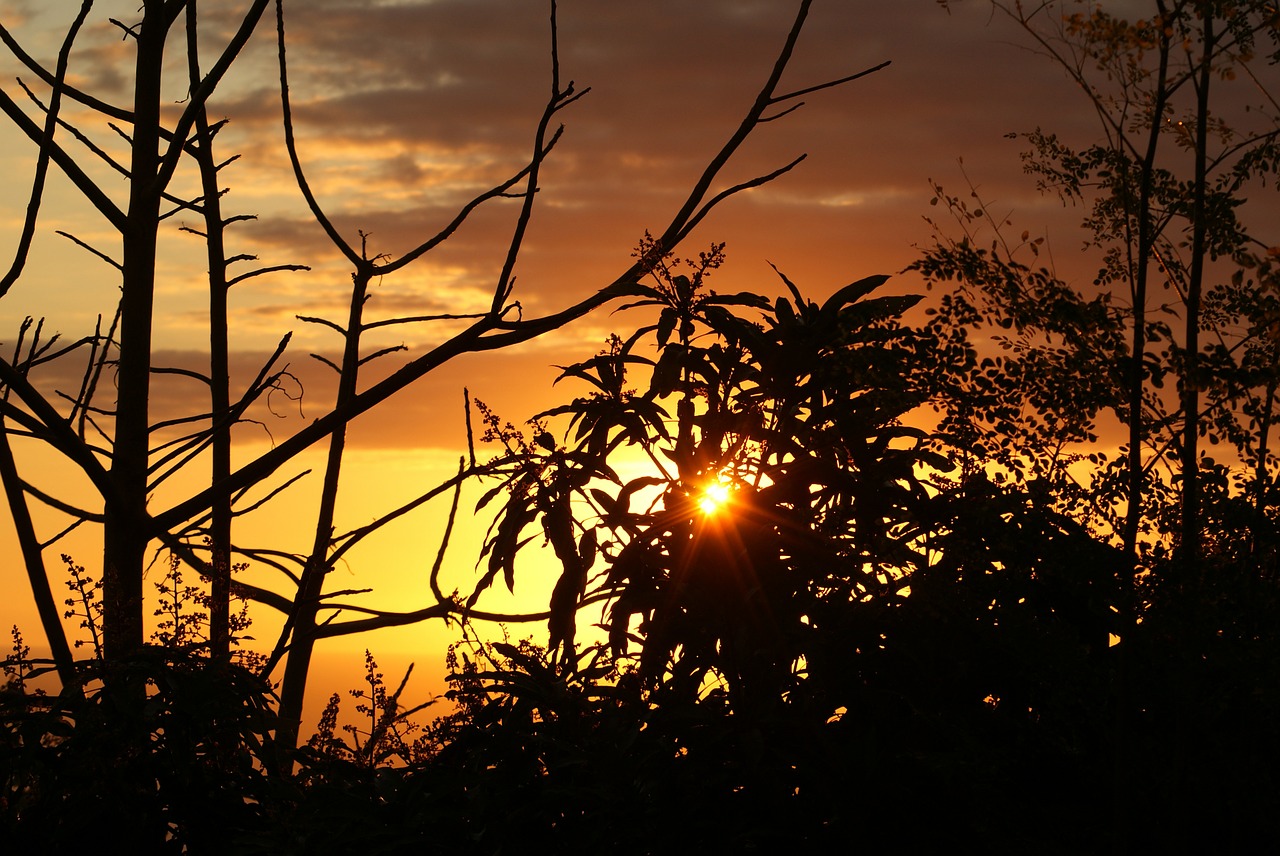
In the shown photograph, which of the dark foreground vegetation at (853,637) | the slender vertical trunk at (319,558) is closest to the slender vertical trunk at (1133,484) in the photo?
the dark foreground vegetation at (853,637)

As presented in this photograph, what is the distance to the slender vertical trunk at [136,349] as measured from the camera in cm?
282

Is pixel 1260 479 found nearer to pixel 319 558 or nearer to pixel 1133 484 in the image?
pixel 1133 484

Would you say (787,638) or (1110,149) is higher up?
(1110,149)

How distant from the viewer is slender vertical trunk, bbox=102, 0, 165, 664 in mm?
2816

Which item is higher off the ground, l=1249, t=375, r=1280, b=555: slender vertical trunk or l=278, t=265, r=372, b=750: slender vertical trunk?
l=278, t=265, r=372, b=750: slender vertical trunk

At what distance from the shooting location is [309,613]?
407 cm

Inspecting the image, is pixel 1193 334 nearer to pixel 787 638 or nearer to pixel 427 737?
pixel 787 638

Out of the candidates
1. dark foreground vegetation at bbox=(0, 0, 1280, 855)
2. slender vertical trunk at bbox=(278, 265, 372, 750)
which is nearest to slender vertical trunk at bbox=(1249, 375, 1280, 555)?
dark foreground vegetation at bbox=(0, 0, 1280, 855)

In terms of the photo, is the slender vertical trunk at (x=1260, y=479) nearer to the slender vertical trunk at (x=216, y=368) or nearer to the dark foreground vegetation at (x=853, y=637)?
the dark foreground vegetation at (x=853, y=637)

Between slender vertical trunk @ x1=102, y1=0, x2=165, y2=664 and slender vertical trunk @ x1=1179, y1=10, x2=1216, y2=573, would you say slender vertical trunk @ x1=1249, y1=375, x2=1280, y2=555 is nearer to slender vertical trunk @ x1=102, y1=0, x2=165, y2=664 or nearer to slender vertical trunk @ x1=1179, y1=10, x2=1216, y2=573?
slender vertical trunk @ x1=1179, y1=10, x2=1216, y2=573

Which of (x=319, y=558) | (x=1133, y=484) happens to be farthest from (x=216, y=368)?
(x=1133, y=484)

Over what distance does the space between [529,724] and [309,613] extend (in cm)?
99

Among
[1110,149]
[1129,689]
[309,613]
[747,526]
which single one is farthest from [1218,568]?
[309,613]

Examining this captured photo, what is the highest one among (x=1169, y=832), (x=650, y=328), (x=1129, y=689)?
Result: (x=650, y=328)
